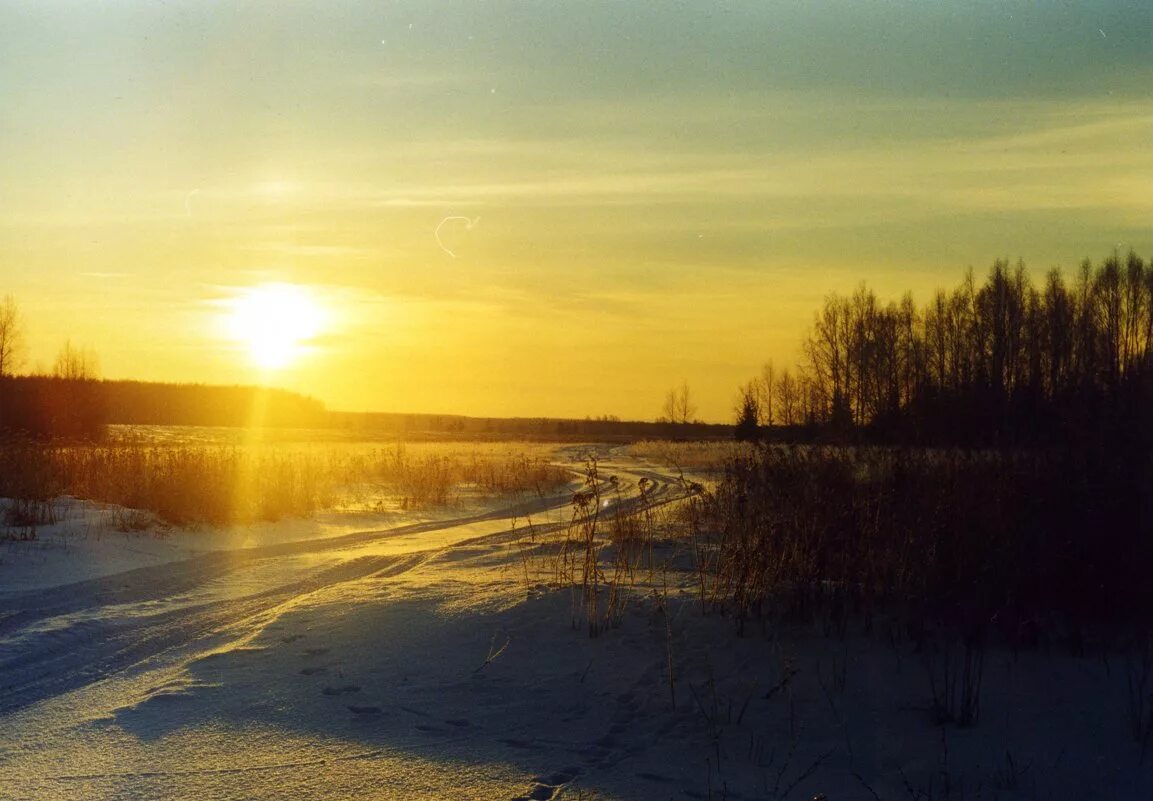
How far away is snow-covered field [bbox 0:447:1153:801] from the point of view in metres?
5.23

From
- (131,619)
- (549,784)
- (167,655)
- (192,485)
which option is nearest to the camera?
(549,784)

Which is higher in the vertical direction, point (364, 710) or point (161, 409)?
point (161, 409)

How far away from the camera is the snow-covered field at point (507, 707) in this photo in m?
5.23

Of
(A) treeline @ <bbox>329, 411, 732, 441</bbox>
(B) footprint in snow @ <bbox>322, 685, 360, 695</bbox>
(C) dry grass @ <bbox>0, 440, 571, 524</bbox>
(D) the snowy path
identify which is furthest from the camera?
(A) treeline @ <bbox>329, 411, 732, 441</bbox>

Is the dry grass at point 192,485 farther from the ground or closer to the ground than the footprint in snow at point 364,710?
farther from the ground

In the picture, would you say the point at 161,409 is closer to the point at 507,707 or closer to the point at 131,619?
the point at 131,619

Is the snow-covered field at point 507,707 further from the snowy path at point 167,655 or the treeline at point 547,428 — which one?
the treeline at point 547,428

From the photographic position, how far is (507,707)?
6.47 meters

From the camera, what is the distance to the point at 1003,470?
8328 millimetres

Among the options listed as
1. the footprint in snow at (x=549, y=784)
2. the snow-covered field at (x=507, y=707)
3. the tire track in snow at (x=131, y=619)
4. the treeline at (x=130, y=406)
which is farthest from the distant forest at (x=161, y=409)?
the footprint in snow at (x=549, y=784)

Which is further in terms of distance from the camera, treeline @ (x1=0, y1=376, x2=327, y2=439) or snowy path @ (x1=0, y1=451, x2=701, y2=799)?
treeline @ (x1=0, y1=376, x2=327, y2=439)

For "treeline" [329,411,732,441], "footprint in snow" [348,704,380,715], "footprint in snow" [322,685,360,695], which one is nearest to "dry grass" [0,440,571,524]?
"footprint in snow" [322,685,360,695]

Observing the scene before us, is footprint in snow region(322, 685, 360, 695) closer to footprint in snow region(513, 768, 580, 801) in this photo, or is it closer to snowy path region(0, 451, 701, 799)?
snowy path region(0, 451, 701, 799)

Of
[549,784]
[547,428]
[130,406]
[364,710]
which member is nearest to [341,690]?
[364,710]
